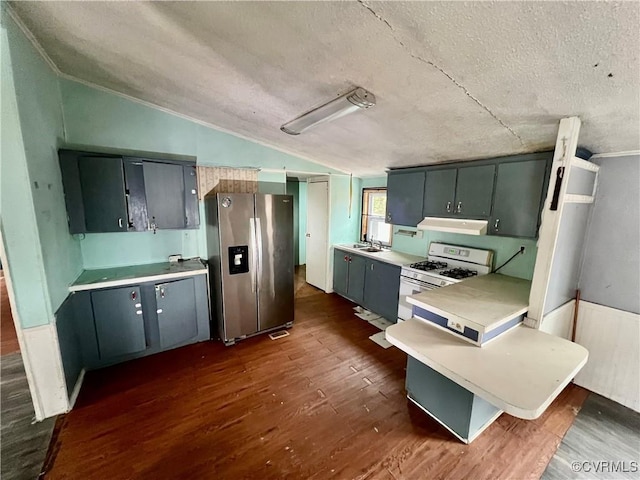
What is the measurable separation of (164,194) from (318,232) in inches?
102

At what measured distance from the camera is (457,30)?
1.12 m

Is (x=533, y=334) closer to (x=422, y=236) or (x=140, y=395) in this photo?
(x=422, y=236)

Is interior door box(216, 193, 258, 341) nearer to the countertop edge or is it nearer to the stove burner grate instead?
the countertop edge

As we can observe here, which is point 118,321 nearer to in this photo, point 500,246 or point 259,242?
point 259,242

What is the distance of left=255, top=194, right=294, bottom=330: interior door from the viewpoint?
3.07m

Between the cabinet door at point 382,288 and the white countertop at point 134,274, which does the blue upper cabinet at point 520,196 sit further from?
the white countertop at point 134,274

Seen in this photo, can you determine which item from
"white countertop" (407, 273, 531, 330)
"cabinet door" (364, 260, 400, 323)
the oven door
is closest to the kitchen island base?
"white countertop" (407, 273, 531, 330)

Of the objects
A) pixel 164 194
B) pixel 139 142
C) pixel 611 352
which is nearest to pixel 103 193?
pixel 164 194

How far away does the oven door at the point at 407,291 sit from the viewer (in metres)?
3.01

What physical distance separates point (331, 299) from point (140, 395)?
2898 mm

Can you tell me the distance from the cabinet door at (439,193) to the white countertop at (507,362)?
150cm

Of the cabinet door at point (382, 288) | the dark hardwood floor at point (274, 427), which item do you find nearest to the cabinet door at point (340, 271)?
the cabinet door at point (382, 288)

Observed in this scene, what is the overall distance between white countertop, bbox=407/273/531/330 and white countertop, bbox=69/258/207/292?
246 cm

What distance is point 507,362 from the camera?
1559mm
